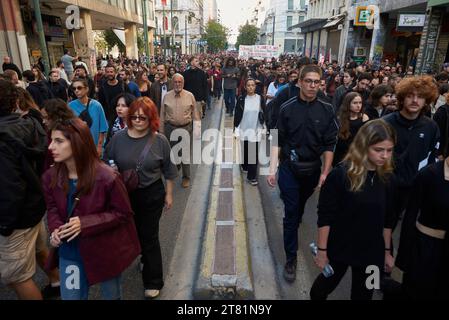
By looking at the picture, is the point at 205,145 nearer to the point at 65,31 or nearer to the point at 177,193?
the point at 177,193

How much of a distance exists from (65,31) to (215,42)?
7159cm

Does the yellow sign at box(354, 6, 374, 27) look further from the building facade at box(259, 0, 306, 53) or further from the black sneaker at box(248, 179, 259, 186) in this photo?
the building facade at box(259, 0, 306, 53)

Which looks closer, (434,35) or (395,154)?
(395,154)

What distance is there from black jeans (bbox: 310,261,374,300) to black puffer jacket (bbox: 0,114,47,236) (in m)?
2.34

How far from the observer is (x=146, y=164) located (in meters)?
2.89

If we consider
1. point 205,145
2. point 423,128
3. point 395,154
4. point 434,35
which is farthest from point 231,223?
point 434,35

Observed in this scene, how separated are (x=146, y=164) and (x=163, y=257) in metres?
1.54

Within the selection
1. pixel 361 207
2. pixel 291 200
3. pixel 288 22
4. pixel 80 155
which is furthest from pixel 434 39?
pixel 288 22

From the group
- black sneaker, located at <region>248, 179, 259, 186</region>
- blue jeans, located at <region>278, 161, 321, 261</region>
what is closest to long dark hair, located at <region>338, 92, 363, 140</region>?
blue jeans, located at <region>278, 161, 321, 261</region>

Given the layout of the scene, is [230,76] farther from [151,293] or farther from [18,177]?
[18,177]

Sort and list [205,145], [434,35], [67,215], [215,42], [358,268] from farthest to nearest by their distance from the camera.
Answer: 1. [215,42]
2. [434,35]
3. [205,145]
4. [358,268]
5. [67,215]

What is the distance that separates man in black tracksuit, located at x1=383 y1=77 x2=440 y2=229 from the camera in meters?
3.23

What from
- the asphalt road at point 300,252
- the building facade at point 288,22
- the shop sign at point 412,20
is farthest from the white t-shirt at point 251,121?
the building facade at point 288,22
